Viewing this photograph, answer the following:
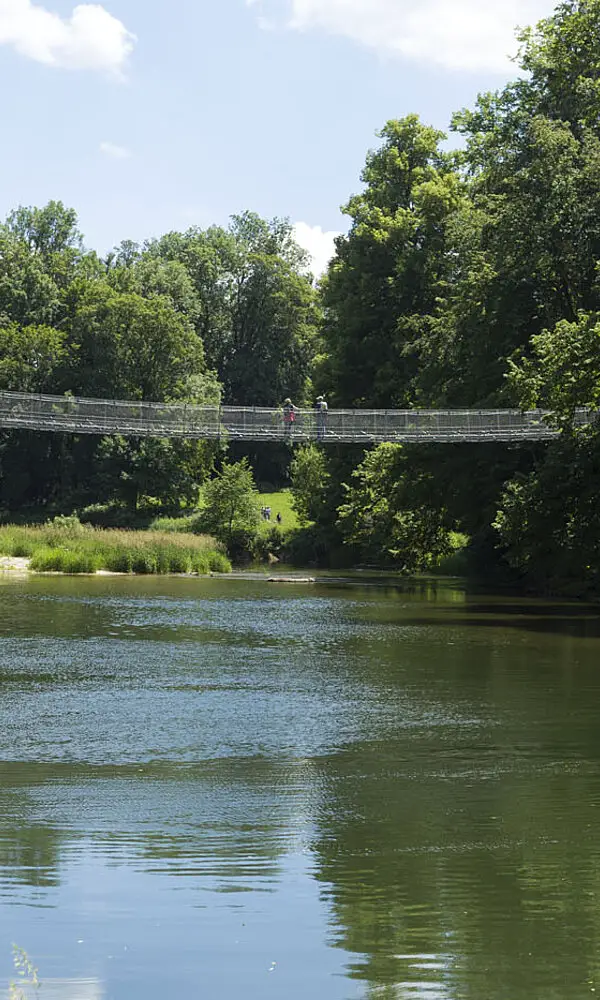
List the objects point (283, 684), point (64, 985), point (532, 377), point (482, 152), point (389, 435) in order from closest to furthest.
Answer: point (64, 985), point (283, 684), point (532, 377), point (389, 435), point (482, 152)

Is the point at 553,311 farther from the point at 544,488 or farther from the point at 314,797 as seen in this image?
the point at 314,797

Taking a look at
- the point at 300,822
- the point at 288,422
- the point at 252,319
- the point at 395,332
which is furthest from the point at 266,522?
the point at 300,822

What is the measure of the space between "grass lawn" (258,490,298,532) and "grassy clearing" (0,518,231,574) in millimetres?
10910

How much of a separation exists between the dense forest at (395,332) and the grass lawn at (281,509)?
1.85m

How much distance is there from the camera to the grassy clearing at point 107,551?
38394mm

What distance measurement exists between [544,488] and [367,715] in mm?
15681

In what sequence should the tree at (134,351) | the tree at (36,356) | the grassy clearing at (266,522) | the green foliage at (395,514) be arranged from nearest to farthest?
1. the green foliage at (395,514)
2. the grassy clearing at (266,522)
3. the tree at (134,351)
4. the tree at (36,356)

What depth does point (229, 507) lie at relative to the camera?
5028cm

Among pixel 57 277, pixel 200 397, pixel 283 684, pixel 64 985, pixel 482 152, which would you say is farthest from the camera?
pixel 57 277

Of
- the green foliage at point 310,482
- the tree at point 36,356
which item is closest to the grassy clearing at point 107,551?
the green foliage at point 310,482

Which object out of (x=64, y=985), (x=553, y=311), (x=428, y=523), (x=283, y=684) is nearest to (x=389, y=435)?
(x=428, y=523)

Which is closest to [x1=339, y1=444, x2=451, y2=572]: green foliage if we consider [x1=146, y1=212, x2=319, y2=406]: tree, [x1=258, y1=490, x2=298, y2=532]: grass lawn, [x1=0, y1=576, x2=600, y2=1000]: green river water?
[x1=258, y1=490, x2=298, y2=532]: grass lawn

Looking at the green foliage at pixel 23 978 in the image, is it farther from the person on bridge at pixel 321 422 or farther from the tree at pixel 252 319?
the tree at pixel 252 319

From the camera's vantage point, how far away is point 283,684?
50.6ft
